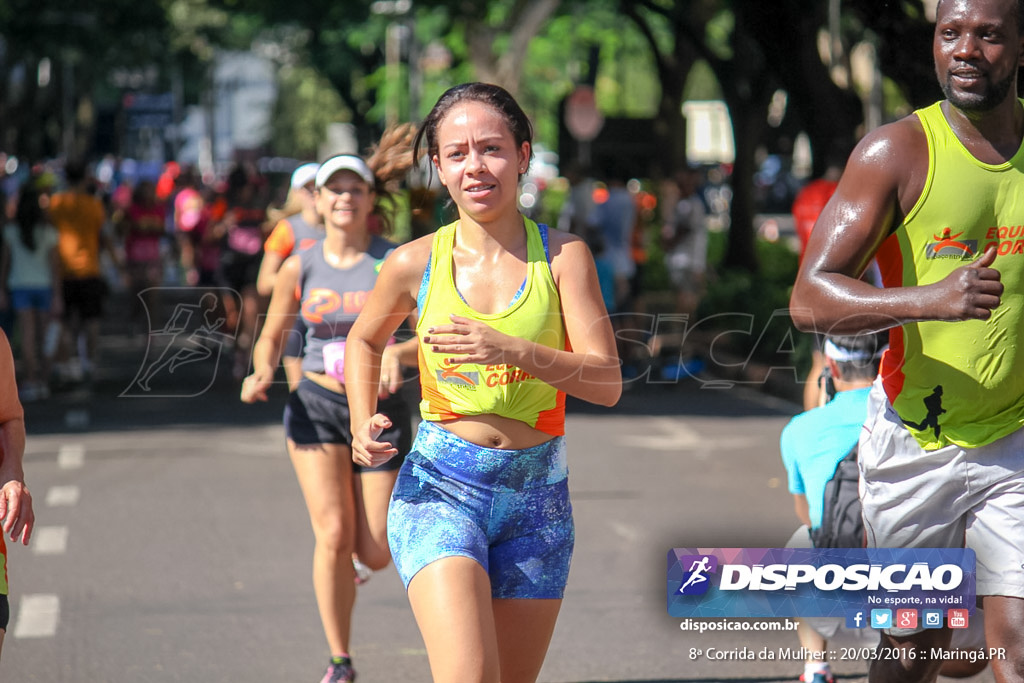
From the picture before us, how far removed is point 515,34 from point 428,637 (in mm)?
17196

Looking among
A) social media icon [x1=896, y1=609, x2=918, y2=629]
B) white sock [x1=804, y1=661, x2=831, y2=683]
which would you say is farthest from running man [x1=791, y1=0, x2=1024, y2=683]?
white sock [x1=804, y1=661, x2=831, y2=683]

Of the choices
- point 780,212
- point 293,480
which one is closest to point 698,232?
point 293,480

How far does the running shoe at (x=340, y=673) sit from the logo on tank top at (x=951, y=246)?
289 cm

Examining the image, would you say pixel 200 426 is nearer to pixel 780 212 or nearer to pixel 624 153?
pixel 624 153

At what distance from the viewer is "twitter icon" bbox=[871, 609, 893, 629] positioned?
4.05m

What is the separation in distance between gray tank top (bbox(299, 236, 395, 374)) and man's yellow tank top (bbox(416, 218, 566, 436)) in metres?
1.88

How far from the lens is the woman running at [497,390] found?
385 centimetres

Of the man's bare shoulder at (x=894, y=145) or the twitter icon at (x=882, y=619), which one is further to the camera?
the twitter icon at (x=882, y=619)

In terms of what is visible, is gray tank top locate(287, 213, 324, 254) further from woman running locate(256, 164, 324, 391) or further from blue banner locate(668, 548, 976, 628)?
blue banner locate(668, 548, 976, 628)

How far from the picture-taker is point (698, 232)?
1862 centimetres

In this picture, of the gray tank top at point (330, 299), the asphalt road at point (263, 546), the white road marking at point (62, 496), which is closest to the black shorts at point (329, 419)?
the gray tank top at point (330, 299)

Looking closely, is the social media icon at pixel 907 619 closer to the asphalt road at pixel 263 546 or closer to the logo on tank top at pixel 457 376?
the logo on tank top at pixel 457 376

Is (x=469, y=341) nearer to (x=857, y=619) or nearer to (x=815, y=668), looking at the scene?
(x=857, y=619)

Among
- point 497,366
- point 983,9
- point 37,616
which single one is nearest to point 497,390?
point 497,366
